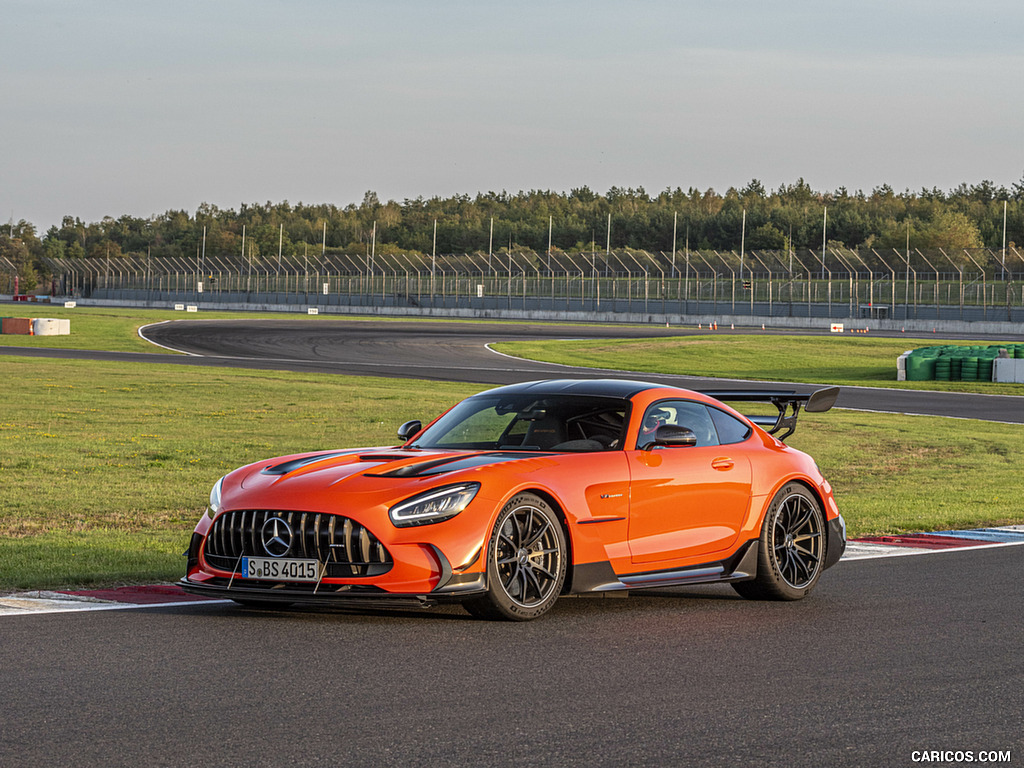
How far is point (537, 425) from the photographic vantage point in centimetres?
878

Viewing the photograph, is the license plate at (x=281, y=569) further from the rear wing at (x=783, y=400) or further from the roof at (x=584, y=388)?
the rear wing at (x=783, y=400)

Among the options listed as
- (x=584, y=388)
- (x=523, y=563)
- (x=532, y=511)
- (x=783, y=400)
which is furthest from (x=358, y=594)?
(x=783, y=400)

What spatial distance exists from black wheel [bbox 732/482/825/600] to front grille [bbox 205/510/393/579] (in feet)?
9.34

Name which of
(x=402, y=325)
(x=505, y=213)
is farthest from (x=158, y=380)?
(x=505, y=213)

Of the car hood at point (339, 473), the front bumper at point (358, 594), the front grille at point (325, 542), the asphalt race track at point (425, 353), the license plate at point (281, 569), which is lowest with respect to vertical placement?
the asphalt race track at point (425, 353)

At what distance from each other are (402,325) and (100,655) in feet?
217

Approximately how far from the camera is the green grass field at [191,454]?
11.0m

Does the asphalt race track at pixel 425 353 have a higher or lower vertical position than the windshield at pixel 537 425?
lower

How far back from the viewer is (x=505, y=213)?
183m

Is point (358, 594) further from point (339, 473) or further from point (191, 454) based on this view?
point (191, 454)

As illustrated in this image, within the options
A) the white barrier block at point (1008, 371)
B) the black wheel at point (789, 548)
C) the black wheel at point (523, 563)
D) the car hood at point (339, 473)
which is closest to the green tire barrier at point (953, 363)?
the white barrier block at point (1008, 371)

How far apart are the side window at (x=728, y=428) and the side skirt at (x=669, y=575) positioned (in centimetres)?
73

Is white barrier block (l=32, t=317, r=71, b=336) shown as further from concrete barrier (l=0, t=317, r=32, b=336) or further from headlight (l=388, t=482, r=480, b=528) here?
headlight (l=388, t=482, r=480, b=528)

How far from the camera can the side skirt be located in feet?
26.4
